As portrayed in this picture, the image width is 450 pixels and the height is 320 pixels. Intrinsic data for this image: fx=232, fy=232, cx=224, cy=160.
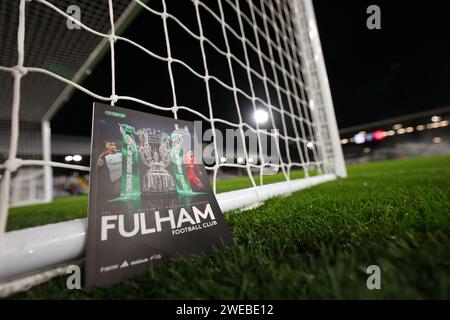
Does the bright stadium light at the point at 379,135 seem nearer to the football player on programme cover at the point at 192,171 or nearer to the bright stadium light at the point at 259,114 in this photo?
the bright stadium light at the point at 259,114

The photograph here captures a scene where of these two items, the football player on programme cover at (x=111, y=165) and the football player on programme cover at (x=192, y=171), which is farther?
the football player on programme cover at (x=192, y=171)

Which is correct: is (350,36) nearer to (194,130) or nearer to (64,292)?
(194,130)

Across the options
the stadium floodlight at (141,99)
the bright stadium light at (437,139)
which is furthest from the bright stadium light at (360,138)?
the stadium floodlight at (141,99)

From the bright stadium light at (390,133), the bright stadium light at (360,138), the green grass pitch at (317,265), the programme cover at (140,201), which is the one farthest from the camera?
the bright stadium light at (390,133)

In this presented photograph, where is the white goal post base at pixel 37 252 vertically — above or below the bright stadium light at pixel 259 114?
below

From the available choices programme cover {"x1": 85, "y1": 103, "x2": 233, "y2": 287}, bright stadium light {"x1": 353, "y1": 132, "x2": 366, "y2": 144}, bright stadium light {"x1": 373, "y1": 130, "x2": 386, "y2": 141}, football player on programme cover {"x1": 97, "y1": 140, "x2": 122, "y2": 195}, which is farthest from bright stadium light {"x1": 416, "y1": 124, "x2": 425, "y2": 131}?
football player on programme cover {"x1": 97, "y1": 140, "x2": 122, "y2": 195}

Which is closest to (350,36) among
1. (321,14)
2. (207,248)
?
(321,14)

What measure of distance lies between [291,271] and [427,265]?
15 cm

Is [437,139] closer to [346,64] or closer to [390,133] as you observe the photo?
[390,133]

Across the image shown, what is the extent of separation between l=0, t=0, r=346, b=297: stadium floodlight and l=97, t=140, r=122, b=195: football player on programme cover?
87mm

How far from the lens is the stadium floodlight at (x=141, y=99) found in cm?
39

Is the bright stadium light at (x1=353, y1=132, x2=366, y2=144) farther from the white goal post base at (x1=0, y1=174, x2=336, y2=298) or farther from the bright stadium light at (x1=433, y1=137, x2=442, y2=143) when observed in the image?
the white goal post base at (x1=0, y1=174, x2=336, y2=298)

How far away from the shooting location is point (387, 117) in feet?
37.9
